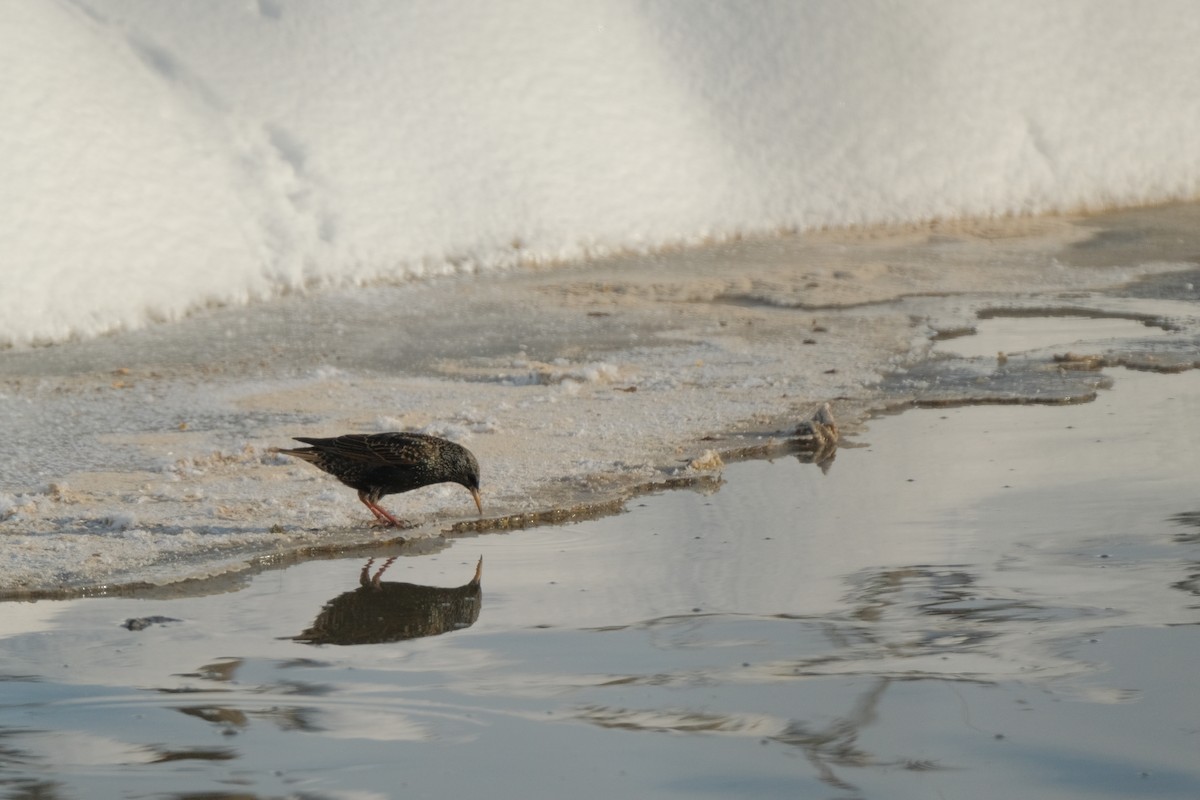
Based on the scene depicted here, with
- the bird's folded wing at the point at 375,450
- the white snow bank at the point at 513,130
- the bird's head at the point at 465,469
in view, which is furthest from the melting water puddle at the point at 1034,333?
the bird's folded wing at the point at 375,450

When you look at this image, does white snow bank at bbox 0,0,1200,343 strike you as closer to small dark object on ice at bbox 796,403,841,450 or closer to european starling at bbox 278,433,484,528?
european starling at bbox 278,433,484,528

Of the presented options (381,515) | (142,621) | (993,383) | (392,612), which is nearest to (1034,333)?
(993,383)

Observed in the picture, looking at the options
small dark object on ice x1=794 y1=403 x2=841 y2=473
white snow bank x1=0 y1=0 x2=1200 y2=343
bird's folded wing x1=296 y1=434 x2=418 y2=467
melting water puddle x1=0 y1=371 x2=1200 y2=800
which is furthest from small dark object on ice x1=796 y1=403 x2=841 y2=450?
Answer: white snow bank x1=0 y1=0 x2=1200 y2=343

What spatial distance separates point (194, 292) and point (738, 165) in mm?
5081

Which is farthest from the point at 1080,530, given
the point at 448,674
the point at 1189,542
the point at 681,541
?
the point at 448,674

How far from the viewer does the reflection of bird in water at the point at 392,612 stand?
430 centimetres

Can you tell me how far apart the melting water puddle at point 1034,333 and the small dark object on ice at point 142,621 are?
5.36 meters

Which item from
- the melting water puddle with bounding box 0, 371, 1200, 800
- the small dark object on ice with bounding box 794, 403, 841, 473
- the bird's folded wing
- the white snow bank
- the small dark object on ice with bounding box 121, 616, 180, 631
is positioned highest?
A: the white snow bank

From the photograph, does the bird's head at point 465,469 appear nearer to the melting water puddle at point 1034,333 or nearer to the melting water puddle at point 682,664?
the melting water puddle at point 682,664

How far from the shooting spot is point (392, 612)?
14.9 ft

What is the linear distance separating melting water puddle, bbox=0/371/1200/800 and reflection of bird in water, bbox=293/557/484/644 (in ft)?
0.04

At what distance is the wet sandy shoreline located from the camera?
5.59 m

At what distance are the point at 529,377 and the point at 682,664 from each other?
4.45m

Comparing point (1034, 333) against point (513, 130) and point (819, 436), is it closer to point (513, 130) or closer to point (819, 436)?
point (819, 436)
